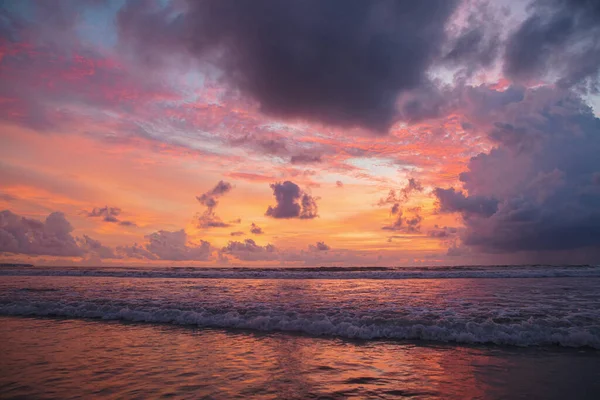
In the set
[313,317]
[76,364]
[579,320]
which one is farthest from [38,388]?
[579,320]

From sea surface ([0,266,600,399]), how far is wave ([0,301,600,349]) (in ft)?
0.15

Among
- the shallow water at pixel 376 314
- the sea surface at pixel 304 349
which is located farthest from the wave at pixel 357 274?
the sea surface at pixel 304 349

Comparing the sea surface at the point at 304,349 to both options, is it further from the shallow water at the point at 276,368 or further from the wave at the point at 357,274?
the wave at the point at 357,274

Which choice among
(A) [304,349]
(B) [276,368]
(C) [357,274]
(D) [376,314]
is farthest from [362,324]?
(C) [357,274]

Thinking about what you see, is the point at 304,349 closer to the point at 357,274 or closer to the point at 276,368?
the point at 276,368

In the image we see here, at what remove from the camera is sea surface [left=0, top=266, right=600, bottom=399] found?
719 cm

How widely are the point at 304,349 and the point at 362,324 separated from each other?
3303 millimetres

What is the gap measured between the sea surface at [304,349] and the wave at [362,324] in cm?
5

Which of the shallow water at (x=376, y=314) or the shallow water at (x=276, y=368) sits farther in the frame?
the shallow water at (x=376, y=314)

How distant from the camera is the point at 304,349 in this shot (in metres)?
10.3

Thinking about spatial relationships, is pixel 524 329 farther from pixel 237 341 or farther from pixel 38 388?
pixel 38 388

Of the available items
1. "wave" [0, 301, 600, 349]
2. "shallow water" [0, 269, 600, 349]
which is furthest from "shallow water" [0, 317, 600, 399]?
"shallow water" [0, 269, 600, 349]

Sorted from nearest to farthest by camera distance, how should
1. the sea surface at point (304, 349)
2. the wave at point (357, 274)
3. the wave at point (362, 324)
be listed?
the sea surface at point (304, 349)
the wave at point (362, 324)
the wave at point (357, 274)

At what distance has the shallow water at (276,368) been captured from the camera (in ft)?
22.9
